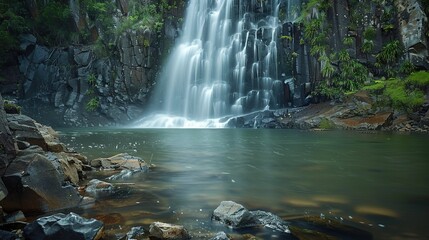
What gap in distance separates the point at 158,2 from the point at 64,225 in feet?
121

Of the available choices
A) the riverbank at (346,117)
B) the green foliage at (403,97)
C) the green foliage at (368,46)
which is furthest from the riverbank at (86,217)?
the green foliage at (368,46)

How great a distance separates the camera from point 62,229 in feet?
11.4

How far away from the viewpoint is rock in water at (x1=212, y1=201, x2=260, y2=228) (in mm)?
4316

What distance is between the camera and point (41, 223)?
355 cm

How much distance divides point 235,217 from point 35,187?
304cm

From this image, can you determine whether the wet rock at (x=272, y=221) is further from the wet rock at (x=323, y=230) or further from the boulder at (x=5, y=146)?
the boulder at (x=5, y=146)

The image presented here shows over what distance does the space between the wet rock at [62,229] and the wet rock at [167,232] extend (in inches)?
25.5

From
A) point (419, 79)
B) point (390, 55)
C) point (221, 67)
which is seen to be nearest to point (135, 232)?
point (419, 79)

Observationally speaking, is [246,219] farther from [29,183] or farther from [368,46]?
[368,46]

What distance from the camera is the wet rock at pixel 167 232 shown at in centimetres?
375

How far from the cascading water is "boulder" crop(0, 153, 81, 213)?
2364cm

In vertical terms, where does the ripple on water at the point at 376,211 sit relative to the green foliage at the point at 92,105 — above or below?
below

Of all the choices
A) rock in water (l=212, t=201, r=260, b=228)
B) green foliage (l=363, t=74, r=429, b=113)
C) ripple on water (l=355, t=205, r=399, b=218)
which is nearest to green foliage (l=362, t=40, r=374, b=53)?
green foliage (l=363, t=74, r=429, b=113)

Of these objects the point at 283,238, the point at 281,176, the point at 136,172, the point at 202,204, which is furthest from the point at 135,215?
the point at 281,176
